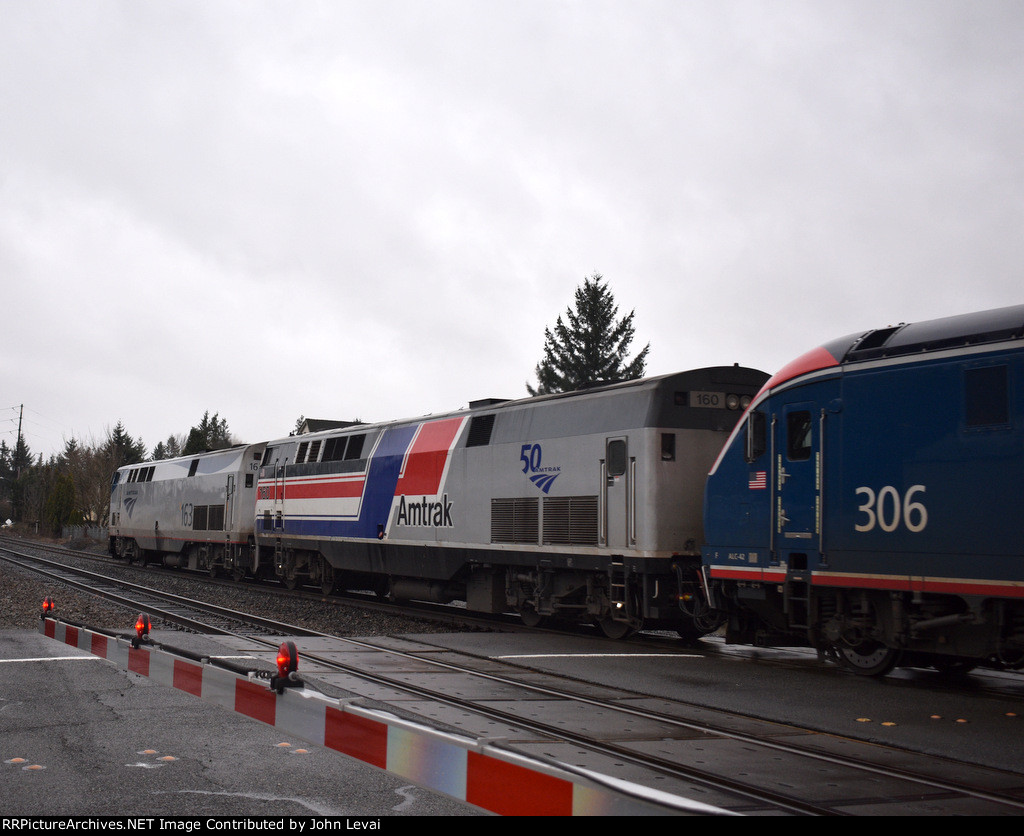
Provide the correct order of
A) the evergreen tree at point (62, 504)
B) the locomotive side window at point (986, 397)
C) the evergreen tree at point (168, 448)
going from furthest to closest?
1. the evergreen tree at point (168, 448)
2. the evergreen tree at point (62, 504)
3. the locomotive side window at point (986, 397)

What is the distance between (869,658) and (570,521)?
17.3ft

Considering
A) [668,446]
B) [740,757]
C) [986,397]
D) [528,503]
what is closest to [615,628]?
[528,503]

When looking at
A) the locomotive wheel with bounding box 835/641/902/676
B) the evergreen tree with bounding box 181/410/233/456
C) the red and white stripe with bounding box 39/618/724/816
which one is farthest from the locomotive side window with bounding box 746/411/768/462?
the evergreen tree with bounding box 181/410/233/456

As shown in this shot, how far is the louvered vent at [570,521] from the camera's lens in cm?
1457

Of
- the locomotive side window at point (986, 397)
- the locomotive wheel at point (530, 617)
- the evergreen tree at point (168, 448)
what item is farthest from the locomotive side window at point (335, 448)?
the evergreen tree at point (168, 448)

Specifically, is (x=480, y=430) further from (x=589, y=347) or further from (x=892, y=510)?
(x=589, y=347)

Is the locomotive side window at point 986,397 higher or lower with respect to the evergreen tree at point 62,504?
higher

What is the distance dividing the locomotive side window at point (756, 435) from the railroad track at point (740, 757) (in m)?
3.81

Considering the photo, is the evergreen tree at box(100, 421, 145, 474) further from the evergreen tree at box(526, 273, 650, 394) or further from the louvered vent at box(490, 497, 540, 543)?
the louvered vent at box(490, 497, 540, 543)

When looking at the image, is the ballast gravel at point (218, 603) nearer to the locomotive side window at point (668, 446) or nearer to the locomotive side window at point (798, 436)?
the locomotive side window at point (668, 446)

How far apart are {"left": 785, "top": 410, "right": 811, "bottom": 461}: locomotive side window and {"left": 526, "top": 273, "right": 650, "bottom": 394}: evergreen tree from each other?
46.5 m

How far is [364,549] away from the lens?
69.4 ft

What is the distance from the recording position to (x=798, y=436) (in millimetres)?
11531

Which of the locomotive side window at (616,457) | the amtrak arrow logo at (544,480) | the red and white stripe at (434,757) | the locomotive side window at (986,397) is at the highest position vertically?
the locomotive side window at (986,397)
